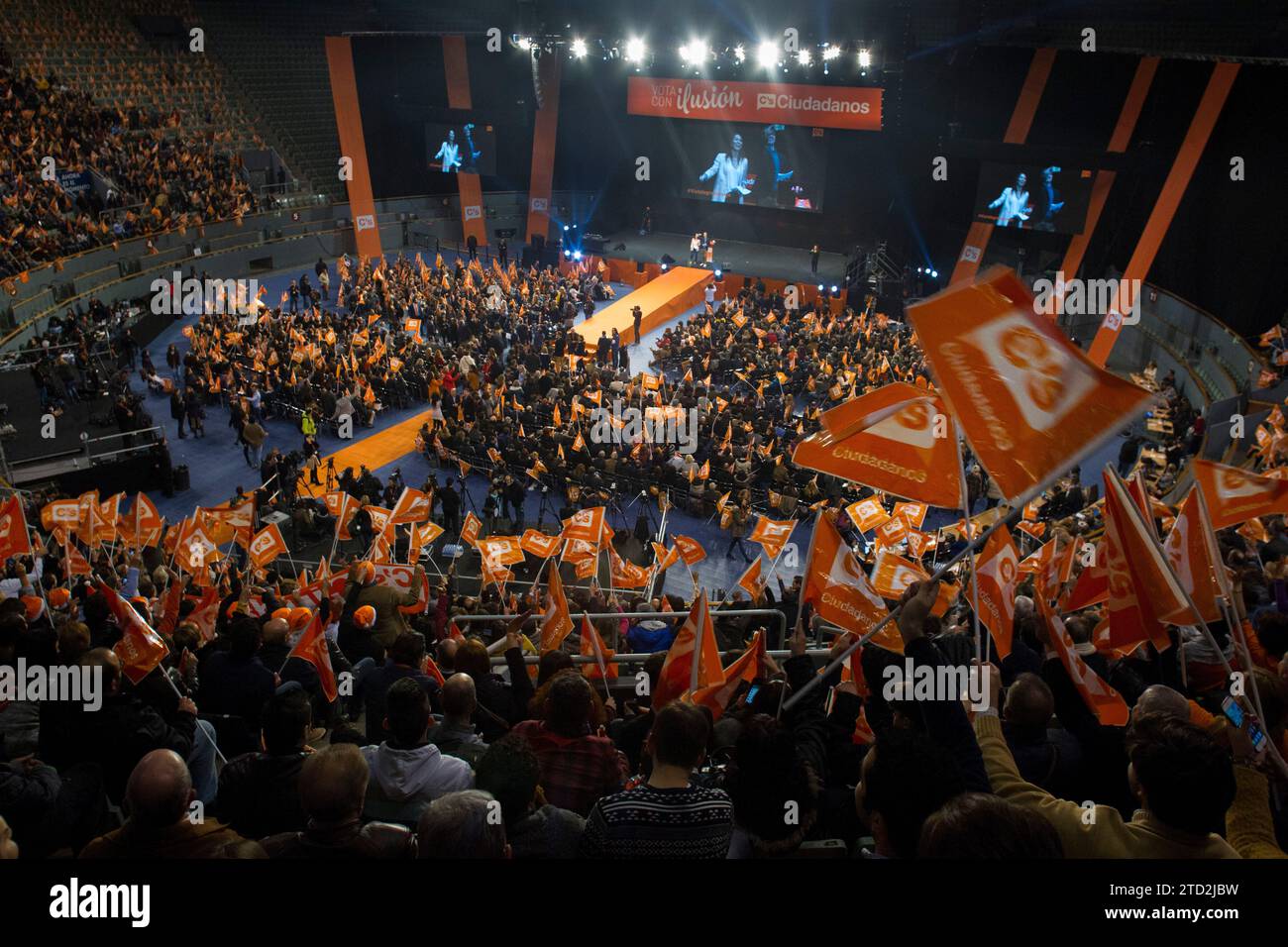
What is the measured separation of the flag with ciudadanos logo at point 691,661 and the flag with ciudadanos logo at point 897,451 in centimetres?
126

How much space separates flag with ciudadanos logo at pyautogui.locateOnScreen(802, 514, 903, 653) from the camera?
258 inches

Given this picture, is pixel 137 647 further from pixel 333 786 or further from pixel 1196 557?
pixel 1196 557

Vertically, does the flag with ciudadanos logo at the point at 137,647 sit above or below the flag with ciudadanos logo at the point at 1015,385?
below

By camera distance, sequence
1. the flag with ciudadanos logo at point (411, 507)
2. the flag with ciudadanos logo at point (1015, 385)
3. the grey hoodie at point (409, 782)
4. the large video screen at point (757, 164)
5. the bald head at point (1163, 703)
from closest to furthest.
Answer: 1. the grey hoodie at point (409, 782)
2. the bald head at point (1163, 703)
3. the flag with ciudadanos logo at point (1015, 385)
4. the flag with ciudadanos logo at point (411, 507)
5. the large video screen at point (757, 164)

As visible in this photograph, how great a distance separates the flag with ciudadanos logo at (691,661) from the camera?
5.41 metres

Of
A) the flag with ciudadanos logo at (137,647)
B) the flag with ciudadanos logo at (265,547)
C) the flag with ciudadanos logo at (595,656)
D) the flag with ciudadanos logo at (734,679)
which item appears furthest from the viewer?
the flag with ciudadanos logo at (265,547)

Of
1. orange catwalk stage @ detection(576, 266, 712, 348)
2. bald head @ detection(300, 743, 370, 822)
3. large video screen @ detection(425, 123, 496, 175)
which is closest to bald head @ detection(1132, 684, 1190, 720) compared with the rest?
bald head @ detection(300, 743, 370, 822)

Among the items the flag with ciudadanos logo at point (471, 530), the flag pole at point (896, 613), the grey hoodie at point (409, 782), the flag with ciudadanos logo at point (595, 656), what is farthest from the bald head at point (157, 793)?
the flag with ciudadanos logo at point (471, 530)

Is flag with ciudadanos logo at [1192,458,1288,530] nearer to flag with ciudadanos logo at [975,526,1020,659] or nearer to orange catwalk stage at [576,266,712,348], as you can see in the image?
flag with ciudadanos logo at [975,526,1020,659]

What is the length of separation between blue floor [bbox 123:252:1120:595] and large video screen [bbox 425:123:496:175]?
17.1m

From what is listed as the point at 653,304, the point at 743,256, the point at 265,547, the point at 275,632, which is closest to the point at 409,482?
the point at 265,547

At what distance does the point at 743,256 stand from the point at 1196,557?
104 feet

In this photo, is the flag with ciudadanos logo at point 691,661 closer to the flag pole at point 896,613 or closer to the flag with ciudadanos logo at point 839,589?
the flag pole at point 896,613

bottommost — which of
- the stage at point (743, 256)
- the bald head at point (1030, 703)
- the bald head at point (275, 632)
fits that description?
the bald head at point (275, 632)
